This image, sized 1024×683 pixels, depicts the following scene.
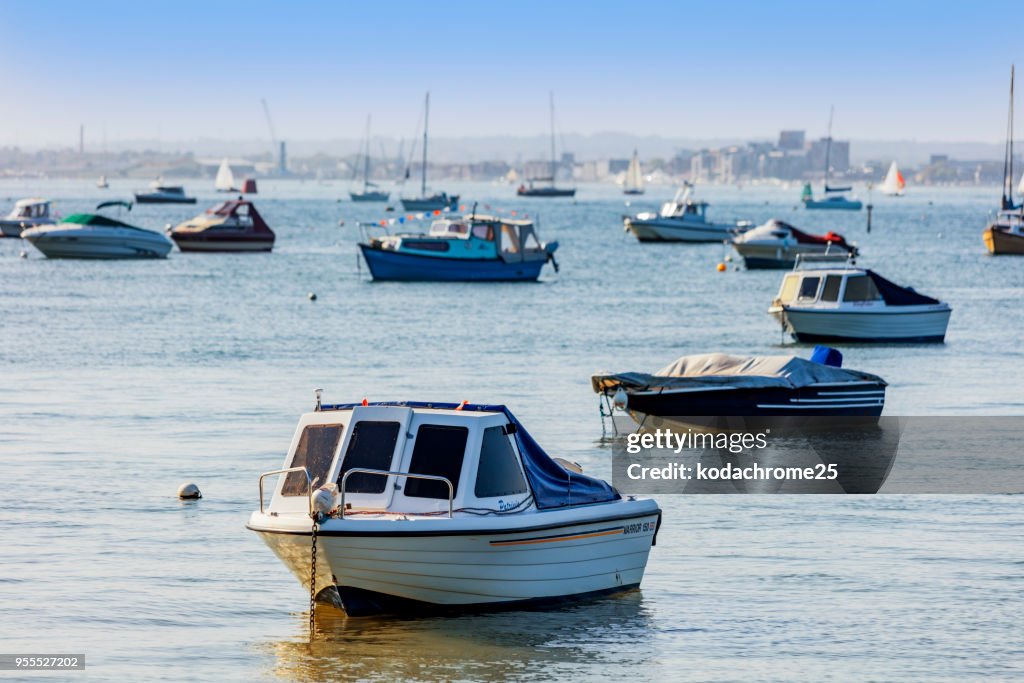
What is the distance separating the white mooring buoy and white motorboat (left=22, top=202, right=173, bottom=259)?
74548mm

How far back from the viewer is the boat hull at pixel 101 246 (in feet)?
325

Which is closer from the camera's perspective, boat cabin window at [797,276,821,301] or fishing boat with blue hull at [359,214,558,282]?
boat cabin window at [797,276,821,301]

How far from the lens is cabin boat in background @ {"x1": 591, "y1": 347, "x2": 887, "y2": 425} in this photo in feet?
104

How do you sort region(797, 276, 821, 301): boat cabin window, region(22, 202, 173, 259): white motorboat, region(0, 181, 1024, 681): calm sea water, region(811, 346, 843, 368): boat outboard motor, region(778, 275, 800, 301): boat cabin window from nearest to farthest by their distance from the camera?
region(0, 181, 1024, 681): calm sea water, region(811, 346, 843, 368): boat outboard motor, region(797, 276, 821, 301): boat cabin window, region(778, 275, 800, 301): boat cabin window, region(22, 202, 173, 259): white motorboat

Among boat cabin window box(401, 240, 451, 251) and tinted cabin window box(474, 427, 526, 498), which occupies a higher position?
tinted cabin window box(474, 427, 526, 498)

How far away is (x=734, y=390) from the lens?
31797 millimetres

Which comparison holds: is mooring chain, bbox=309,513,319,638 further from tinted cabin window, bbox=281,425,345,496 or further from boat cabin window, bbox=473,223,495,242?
boat cabin window, bbox=473,223,495,242

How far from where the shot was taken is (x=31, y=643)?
1869cm

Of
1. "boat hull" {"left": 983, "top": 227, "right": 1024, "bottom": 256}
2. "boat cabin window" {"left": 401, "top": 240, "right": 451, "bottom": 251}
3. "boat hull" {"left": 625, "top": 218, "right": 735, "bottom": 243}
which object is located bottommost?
"boat hull" {"left": 625, "top": 218, "right": 735, "bottom": 243}

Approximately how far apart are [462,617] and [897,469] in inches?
536

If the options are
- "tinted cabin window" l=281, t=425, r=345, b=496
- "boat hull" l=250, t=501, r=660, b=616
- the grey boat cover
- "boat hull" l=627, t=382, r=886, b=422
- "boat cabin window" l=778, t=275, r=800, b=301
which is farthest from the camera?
"boat cabin window" l=778, t=275, r=800, b=301

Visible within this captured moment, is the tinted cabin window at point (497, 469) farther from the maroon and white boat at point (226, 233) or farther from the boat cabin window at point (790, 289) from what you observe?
the maroon and white boat at point (226, 233)

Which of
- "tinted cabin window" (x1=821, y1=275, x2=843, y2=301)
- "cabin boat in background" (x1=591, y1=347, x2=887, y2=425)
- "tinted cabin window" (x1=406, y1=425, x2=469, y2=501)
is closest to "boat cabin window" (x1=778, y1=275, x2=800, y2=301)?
"tinted cabin window" (x1=821, y1=275, x2=843, y2=301)

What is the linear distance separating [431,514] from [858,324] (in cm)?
3334
